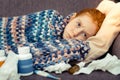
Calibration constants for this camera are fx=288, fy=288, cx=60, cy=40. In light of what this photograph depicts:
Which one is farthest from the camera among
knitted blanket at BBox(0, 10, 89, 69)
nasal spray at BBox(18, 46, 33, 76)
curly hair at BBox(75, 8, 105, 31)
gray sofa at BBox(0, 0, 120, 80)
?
gray sofa at BBox(0, 0, 120, 80)

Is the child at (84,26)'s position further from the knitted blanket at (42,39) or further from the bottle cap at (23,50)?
the bottle cap at (23,50)

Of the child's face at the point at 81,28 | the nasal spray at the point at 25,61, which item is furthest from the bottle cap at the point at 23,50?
the child's face at the point at 81,28

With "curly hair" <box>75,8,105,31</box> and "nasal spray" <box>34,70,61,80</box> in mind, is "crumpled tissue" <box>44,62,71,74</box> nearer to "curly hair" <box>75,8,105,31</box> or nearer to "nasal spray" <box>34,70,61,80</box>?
"nasal spray" <box>34,70,61,80</box>

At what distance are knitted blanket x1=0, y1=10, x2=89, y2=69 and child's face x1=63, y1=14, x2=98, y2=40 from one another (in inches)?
2.2

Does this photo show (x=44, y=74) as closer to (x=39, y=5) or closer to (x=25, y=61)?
(x=25, y=61)

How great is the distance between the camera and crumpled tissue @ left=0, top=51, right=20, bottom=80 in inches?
47.7

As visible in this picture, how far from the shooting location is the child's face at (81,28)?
65.0 inches

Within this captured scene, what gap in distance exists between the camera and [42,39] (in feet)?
5.29

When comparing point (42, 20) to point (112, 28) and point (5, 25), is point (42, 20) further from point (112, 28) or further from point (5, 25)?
point (112, 28)

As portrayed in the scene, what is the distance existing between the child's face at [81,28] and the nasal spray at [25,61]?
1.27 ft

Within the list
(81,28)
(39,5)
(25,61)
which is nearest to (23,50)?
(25,61)

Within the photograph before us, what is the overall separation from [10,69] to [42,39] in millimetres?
414

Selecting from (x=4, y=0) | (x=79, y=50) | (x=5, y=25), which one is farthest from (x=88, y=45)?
(x=4, y=0)

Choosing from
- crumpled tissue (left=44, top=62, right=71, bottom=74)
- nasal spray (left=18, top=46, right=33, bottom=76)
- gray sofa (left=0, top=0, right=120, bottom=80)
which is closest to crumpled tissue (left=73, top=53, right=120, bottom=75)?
crumpled tissue (left=44, top=62, right=71, bottom=74)
